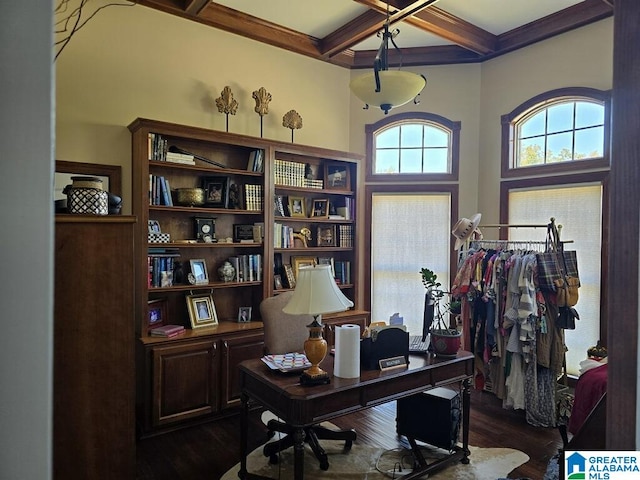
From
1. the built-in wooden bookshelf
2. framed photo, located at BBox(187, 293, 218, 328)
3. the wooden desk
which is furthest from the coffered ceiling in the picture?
the wooden desk

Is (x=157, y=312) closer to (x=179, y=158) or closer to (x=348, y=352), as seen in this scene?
(x=179, y=158)

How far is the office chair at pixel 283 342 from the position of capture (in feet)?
9.90

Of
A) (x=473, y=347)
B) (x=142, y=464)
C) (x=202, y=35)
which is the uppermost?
(x=202, y=35)

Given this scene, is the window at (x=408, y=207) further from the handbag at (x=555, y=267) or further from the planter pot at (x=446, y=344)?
the planter pot at (x=446, y=344)

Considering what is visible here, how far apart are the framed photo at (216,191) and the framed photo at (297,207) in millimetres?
749

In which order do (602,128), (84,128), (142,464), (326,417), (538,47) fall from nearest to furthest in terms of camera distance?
1. (326,417)
2. (142,464)
3. (84,128)
4. (602,128)
5. (538,47)

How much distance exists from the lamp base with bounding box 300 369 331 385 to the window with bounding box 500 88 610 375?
266 cm

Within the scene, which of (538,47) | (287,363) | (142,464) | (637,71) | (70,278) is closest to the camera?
(637,71)

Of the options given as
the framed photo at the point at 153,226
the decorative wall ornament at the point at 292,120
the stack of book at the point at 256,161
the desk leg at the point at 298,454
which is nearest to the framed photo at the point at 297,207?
the stack of book at the point at 256,161

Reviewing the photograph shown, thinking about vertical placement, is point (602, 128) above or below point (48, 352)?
above

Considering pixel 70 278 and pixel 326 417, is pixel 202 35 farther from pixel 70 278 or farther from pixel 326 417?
pixel 326 417

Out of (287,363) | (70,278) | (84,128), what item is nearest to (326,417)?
(287,363)

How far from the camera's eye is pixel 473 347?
392cm

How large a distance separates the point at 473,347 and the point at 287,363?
2068mm
